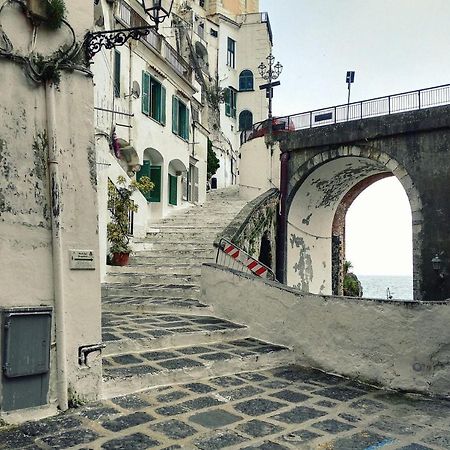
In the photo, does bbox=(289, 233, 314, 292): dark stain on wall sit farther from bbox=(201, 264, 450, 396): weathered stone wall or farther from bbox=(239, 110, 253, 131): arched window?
bbox=(239, 110, 253, 131): arched window

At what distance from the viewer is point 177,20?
2769 centimetres

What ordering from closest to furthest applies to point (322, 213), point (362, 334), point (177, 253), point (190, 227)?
point (362, 334) < point (177, 253) < point (190, 227) < point (322, 213)

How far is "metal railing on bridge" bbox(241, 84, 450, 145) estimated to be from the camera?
546 inches

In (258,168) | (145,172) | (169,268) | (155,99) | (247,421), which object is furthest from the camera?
(258,168)

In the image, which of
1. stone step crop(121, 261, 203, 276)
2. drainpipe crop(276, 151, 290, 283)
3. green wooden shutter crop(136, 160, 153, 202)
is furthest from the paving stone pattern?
drainpipe crop(276, 151, 290, 283)

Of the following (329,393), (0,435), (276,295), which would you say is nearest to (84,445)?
(0,435)

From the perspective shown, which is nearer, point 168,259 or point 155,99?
point 168,259

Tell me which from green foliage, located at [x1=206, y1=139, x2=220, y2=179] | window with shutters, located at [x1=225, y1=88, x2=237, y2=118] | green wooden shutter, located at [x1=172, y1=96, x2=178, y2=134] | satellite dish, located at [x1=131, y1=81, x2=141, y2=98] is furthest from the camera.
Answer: window with shutters, located at [x1=225, y1=88, x2=237, y2=118]

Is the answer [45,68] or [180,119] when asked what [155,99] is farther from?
[45,68]

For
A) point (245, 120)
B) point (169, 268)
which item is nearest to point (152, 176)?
point (169, 268)

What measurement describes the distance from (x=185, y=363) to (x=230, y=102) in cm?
3616

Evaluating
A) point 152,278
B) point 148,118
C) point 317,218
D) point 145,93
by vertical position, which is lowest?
point 152,278

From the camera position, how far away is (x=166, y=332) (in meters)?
5.50

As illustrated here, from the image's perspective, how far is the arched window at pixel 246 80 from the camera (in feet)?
131
